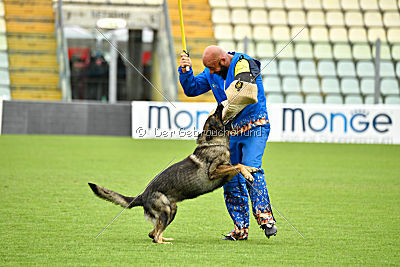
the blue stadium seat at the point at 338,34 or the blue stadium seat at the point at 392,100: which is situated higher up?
the blue stadium seat at the point at 338,34

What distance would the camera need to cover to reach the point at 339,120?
52.6 ft

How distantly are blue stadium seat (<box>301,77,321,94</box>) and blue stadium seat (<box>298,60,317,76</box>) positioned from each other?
0.90 ft

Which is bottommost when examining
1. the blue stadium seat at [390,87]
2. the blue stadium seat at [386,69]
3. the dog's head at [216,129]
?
the dog's head at [216,129]

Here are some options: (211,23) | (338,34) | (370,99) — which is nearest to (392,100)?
(370,99)

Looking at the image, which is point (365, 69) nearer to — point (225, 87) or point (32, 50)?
point (32, 50)

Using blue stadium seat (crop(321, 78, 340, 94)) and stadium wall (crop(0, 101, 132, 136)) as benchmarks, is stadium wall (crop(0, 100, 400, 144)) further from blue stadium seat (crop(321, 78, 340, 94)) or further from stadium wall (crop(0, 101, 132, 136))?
blue stadium seat (crop(321, 78, 340, 94))

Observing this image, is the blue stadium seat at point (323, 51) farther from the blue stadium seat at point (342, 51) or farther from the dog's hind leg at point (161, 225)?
the dog's hind leg at point (161, 225)

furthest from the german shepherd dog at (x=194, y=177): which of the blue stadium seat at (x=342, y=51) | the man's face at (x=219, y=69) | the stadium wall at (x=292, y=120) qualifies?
the blue stadium seat at (x=342, y=51)

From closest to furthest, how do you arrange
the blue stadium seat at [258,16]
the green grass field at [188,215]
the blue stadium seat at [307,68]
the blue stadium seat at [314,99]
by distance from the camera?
the green grass field at [188,215] < the blue stadium seat at [314,99] < the blue stadium seat at [307,68] < the blue stadium seat at [258,16]


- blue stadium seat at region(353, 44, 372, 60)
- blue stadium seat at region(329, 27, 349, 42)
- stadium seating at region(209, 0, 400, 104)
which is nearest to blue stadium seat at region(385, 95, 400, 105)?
stadium seating at region(209, 0, 400, 104)

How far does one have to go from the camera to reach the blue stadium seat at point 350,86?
19922 mm

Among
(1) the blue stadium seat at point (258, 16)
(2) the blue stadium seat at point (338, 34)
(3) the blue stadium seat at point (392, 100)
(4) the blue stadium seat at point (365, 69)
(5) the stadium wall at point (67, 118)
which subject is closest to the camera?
(5) the stadium wall at point (67, 118)

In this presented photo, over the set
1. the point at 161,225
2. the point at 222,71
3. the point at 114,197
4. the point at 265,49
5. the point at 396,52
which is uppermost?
the point at 265,49

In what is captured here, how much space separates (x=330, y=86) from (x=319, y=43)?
167 centimetres
